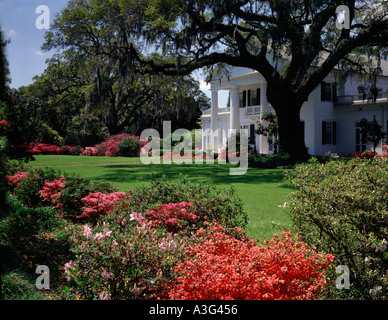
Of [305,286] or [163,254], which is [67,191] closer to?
[163,254]

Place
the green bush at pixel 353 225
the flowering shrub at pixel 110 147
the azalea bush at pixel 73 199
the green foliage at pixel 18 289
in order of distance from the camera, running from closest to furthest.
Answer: the green bush at pixel 353 225 < the green foliage at pixel 18 289 < the azalea bush at pixel 73 199 < the flowering shrub at pixel 110 147

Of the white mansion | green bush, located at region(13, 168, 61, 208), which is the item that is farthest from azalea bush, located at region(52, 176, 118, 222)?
the white mansion

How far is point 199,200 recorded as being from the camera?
21.9 feet

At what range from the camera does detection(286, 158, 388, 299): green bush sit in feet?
13.5

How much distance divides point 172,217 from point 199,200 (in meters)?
0.72

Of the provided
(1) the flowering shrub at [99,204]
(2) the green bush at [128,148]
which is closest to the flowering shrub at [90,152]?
(2) the green bush at [128,148]

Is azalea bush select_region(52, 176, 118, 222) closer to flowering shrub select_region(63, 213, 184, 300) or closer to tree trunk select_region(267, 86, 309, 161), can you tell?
flowering shrub select_region(63, 213, 184, 300)

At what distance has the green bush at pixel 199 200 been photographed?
6.36 metres

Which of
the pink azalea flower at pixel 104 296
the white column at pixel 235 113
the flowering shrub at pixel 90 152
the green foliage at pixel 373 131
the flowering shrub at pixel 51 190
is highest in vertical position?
the white column at pixel 235 113

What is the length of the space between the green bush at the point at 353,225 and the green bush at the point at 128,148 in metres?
30.8

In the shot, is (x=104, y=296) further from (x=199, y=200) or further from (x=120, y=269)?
(x=199, y=200)

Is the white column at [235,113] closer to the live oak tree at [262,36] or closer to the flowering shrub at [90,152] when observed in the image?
the live oak tree at [262,36]

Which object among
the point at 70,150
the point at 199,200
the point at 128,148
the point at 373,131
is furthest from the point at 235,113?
the point at 199,200
